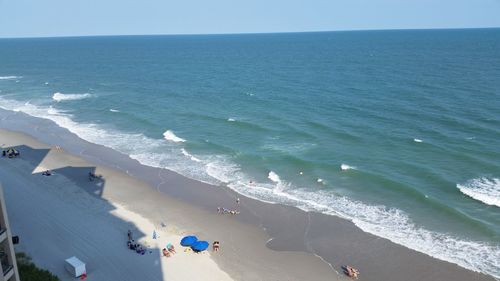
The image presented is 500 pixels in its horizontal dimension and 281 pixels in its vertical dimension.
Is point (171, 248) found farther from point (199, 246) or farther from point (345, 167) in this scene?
point (345, 167)

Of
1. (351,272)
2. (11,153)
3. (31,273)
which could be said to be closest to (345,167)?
(351,272)

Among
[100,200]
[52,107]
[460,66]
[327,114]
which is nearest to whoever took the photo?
[100,200]

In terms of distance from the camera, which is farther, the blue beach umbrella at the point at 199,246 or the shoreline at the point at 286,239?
the blue beach umbrella at the point at 199,246

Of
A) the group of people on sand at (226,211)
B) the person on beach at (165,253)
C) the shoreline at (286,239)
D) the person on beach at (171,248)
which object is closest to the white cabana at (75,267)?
the person on beach at (165,253)

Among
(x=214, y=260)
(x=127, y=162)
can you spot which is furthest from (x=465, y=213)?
(x=127, y=162)

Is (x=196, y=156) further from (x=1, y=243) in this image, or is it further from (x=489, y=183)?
(x=1, y=243)

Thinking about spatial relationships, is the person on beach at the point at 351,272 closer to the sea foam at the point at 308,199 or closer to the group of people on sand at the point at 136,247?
the sea foam at the point at 308,199
